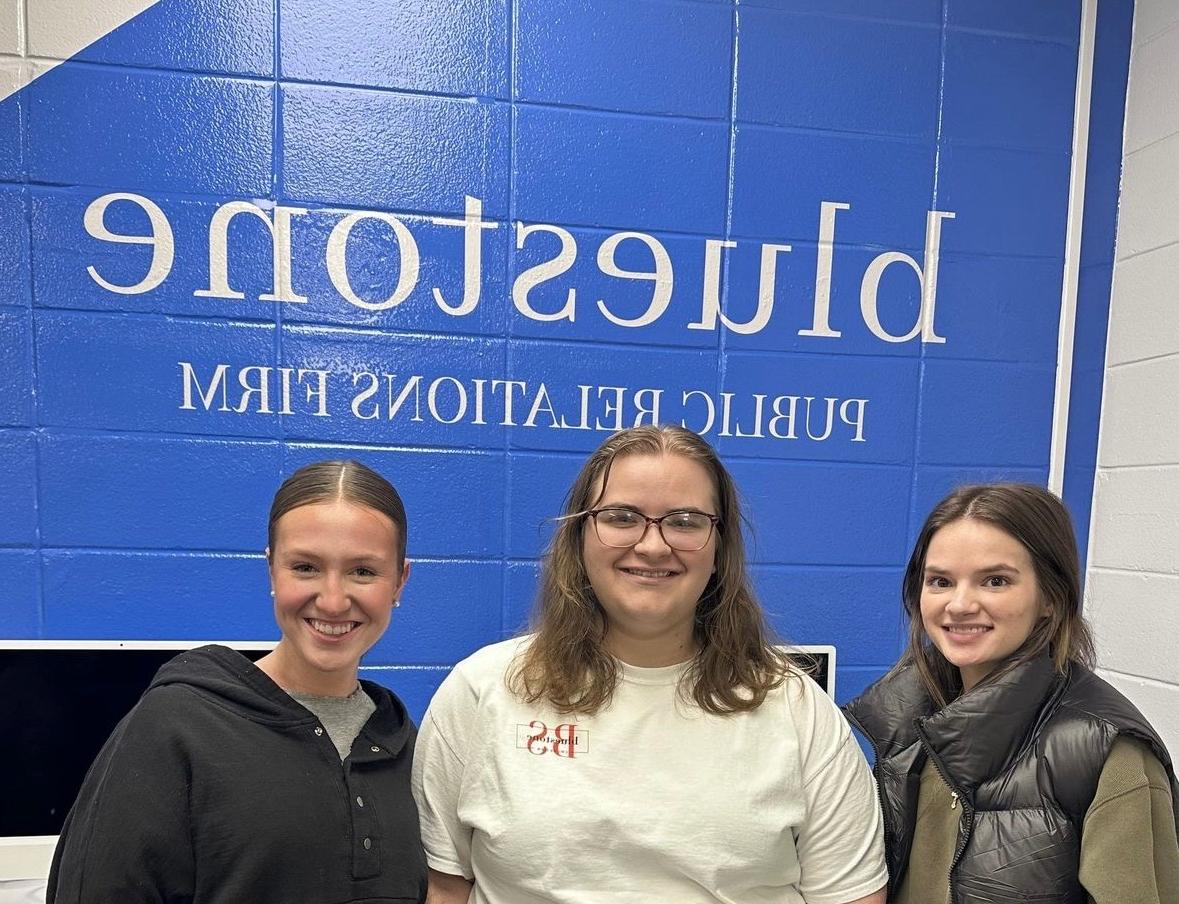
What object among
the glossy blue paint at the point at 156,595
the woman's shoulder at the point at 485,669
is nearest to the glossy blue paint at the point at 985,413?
the woman's shoulder at the point at 485,669

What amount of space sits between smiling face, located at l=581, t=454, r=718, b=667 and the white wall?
140 cm

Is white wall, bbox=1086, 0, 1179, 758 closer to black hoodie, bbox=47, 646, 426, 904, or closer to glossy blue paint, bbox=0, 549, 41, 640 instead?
black hoodie, bbox=47, 646, 426, 904

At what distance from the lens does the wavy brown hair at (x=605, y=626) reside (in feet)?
4.12

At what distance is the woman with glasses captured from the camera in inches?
45.9

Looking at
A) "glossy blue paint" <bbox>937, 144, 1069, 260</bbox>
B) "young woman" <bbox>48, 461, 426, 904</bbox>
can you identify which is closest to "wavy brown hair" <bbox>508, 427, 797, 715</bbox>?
"young woman" <bbox>48, 461, 426, 904</bbox>

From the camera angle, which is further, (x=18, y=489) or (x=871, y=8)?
(x=871, y=8)

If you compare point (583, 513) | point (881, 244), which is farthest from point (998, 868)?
point (881, 244)

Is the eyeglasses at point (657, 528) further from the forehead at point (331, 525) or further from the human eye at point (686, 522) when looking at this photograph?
the forehead at point (331, 525)

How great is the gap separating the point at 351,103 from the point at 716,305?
3.22 ft

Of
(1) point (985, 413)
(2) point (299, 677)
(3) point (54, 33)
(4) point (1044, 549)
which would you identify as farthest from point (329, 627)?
(1) point (985, 413)

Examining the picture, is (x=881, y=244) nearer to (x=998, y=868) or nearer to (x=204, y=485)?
(x=998, y=868)

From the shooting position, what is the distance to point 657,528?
123 cm

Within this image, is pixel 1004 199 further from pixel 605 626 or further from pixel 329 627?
pixel 329 627

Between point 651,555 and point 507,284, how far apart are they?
94 cm
